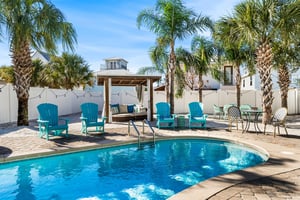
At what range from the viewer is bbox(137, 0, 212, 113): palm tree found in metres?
12.0

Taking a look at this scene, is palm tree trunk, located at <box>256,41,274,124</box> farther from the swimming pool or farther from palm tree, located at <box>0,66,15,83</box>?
palm tree, located at <box>0,66,15,83</box>

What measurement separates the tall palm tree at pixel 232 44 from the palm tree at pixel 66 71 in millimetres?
13940

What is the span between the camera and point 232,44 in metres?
12.7

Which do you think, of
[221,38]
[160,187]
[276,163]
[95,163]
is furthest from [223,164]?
[221,38]

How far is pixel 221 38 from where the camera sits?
1242cm

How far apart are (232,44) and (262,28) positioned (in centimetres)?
215

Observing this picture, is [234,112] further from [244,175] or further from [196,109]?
[244,175]

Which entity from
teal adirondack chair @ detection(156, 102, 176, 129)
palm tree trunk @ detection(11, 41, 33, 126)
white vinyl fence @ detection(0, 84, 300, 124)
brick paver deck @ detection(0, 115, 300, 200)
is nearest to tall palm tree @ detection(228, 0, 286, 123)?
brick paver deck @ detection(0, 115, 300, 200)

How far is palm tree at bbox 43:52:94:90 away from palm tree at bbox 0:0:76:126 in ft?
32.6

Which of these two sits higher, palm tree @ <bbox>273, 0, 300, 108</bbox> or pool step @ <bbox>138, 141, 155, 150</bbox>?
palm tree @ <bbox>273, 0, 300, 108</bbox>

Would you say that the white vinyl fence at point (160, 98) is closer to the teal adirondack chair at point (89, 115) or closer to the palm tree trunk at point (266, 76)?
the teal adirondack chair at point (89, 115)

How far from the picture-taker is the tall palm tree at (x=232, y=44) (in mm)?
11641

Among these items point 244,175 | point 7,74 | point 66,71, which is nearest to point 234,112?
point 244,175

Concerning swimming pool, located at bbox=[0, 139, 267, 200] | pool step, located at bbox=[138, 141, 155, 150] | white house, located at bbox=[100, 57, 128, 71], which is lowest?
swimming pool, located at bbox=[0, 139, 267, 200]
